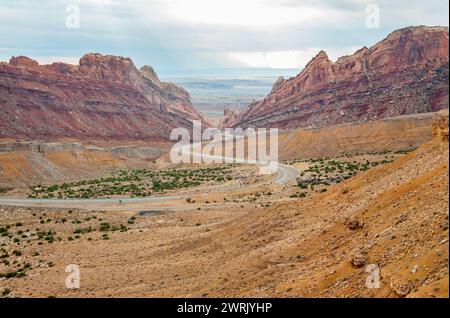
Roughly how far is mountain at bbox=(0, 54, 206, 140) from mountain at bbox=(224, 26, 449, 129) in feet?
107

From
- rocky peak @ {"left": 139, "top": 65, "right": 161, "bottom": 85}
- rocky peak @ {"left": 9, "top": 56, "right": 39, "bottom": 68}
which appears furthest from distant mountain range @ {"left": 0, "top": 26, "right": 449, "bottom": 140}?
rocky peak @ {"left": 139, "top": 65, "right": 161, "bottom": 85}

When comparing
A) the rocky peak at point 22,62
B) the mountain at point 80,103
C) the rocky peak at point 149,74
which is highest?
the rocky peak at point 149,74

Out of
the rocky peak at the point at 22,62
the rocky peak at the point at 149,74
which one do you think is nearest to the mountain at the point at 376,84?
the rocky peak at the point at 22,62

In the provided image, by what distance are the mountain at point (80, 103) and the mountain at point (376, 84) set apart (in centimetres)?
3263

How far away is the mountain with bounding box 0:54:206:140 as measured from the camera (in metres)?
110

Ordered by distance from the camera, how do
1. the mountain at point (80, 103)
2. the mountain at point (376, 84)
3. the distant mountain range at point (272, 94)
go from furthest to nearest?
1. the mountain at point (80, 103)
2. the distant mountain range at point (272, 94)
3. the mountain at point (376, 84)

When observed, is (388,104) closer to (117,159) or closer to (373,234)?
(117,159)

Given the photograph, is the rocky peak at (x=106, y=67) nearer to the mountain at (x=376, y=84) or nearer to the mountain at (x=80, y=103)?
the mountain at (x=80, y=103)

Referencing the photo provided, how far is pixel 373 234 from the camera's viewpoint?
53.5 ft

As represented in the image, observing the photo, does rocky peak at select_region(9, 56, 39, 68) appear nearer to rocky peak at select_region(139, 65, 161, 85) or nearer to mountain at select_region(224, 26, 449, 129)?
mountain at select_region(224, 26, 449, 129)

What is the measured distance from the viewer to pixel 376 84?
112312 mm

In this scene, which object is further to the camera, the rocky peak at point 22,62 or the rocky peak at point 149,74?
the rocky peak at point 149,74

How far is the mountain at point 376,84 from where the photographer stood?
10475 cm

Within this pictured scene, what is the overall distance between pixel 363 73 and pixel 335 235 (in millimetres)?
103266
